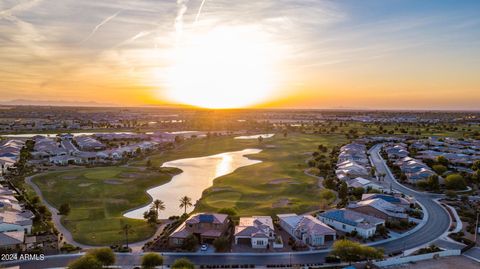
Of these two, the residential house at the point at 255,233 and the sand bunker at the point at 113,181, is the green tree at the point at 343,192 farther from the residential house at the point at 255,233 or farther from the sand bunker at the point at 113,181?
the sand bunker at the point at 113,181

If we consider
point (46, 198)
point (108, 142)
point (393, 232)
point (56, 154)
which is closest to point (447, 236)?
point (393, 232)

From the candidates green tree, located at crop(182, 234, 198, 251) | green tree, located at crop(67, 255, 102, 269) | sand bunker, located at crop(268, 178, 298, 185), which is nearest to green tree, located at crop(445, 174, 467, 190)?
sand bunker, located at crop(268, 178, 298, 185)

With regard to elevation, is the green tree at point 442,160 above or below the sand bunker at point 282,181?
above

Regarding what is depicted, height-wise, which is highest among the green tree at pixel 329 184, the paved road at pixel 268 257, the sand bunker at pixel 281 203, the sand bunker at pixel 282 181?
the green tree at pixel 329 184

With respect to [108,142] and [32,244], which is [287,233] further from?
[108,142]

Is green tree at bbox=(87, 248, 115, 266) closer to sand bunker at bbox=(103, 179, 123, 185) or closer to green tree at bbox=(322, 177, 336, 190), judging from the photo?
sand bunker at bbox=(103, 179, 123, 185)

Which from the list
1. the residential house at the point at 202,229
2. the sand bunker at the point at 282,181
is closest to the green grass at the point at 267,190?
the sand bunker at the point at 282,181

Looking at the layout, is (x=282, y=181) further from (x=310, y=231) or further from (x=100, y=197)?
(x=100, y=197)
